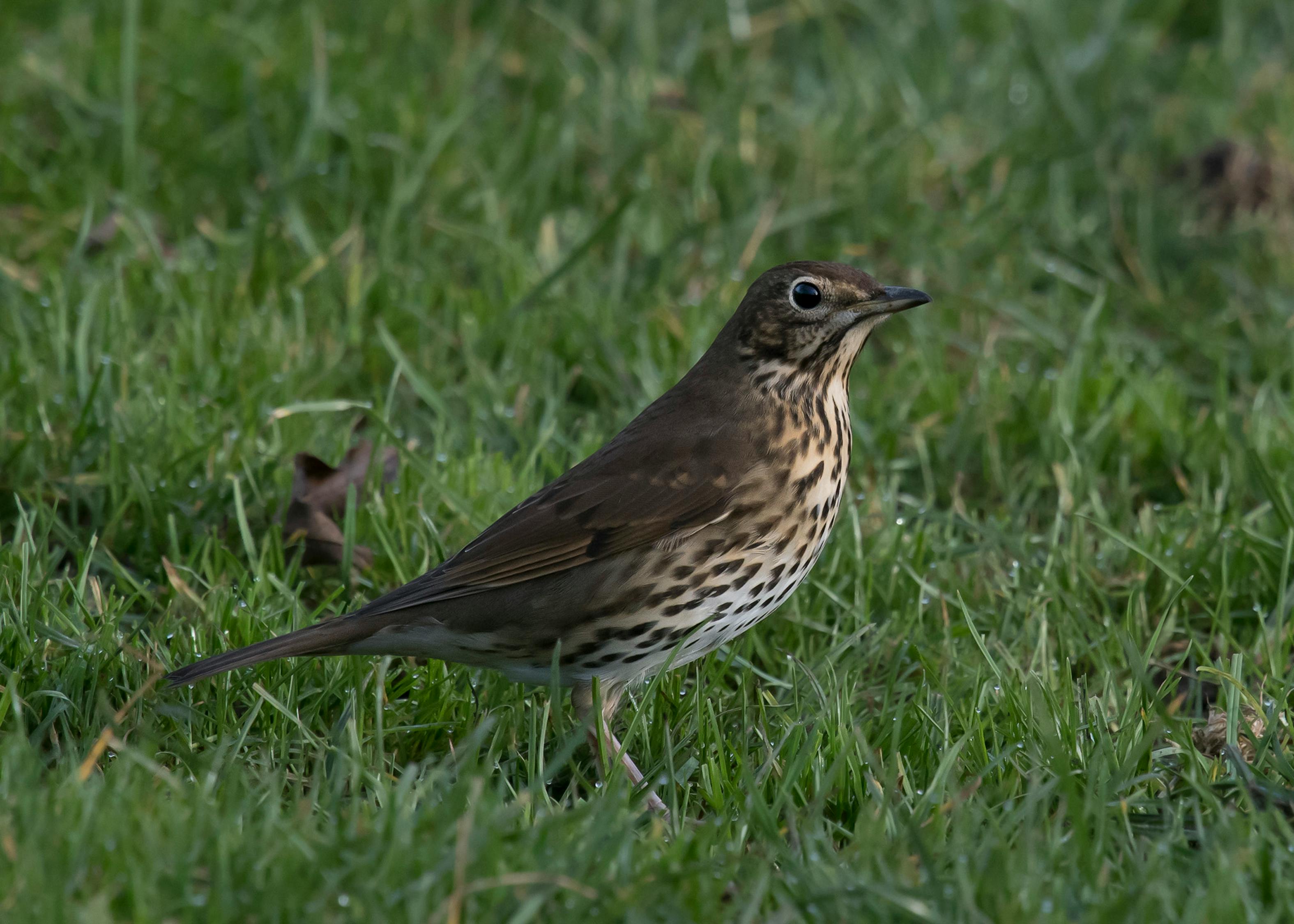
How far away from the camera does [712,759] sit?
3654 millimetres

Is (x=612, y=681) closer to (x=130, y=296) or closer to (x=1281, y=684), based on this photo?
(x=1281, y=684)

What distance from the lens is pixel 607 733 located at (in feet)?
12.3

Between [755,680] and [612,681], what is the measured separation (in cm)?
49

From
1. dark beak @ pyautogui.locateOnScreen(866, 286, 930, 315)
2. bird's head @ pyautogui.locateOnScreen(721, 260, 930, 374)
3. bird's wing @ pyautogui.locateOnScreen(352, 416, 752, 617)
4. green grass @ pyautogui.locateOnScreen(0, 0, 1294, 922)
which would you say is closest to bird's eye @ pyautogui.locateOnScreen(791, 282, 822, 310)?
bird's head @ pyautogui.locateOnScreen(721, 260, 930, 374)

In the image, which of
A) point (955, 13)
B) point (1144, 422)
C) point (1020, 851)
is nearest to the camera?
point (1020, 851)

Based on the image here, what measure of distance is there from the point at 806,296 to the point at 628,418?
4.94 feet

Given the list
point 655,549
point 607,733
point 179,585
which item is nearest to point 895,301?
point 655,549

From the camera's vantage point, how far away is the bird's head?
4141 millimetres

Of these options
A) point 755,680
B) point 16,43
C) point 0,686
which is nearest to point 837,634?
point 755,680

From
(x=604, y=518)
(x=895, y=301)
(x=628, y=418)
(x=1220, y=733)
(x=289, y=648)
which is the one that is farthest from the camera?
(x=628, y=418)

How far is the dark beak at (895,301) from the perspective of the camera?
4.08m

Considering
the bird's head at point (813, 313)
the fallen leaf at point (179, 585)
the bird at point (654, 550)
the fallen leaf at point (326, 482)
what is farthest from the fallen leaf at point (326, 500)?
the bird's head at point (813, 313)

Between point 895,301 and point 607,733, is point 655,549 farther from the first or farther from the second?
point 895,301

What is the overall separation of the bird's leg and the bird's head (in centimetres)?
94
